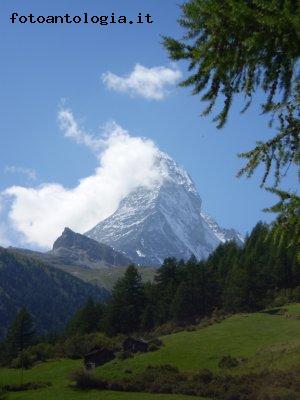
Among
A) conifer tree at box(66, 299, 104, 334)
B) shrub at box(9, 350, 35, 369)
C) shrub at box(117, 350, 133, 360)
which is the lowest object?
shrub at box(9, 350, 35, 369)

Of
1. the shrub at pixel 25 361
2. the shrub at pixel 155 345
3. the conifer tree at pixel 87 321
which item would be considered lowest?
the shrub at pixel 25 361

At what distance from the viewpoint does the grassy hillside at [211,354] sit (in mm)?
51094

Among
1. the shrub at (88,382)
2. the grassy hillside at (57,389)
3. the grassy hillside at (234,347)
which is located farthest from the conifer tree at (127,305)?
the shrub at (88,382)

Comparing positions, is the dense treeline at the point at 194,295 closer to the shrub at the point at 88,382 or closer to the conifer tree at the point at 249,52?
the shrub at the point at 88,382

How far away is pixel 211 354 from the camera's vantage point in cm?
5878

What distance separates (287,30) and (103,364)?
6500 cm

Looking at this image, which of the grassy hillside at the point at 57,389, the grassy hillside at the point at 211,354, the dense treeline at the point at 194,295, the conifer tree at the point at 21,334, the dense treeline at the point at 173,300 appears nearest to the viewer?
the grassy hillside at the point at 57,389

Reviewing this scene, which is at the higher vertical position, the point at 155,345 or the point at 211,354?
the point at 155,345

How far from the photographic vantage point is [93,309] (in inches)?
4082

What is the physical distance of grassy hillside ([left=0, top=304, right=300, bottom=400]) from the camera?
168 ft

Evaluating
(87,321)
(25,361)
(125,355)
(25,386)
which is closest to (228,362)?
(125,355)

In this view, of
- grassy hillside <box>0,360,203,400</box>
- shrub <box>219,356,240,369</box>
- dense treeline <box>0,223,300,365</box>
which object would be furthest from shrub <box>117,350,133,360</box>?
shrub <box>219,356,240,369</box>

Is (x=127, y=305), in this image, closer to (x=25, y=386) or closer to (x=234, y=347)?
(x=234, y=347)

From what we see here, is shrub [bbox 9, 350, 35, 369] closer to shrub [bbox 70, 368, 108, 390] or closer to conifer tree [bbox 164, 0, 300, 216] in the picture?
shrub [bbox 70, 368, 108, 390]
